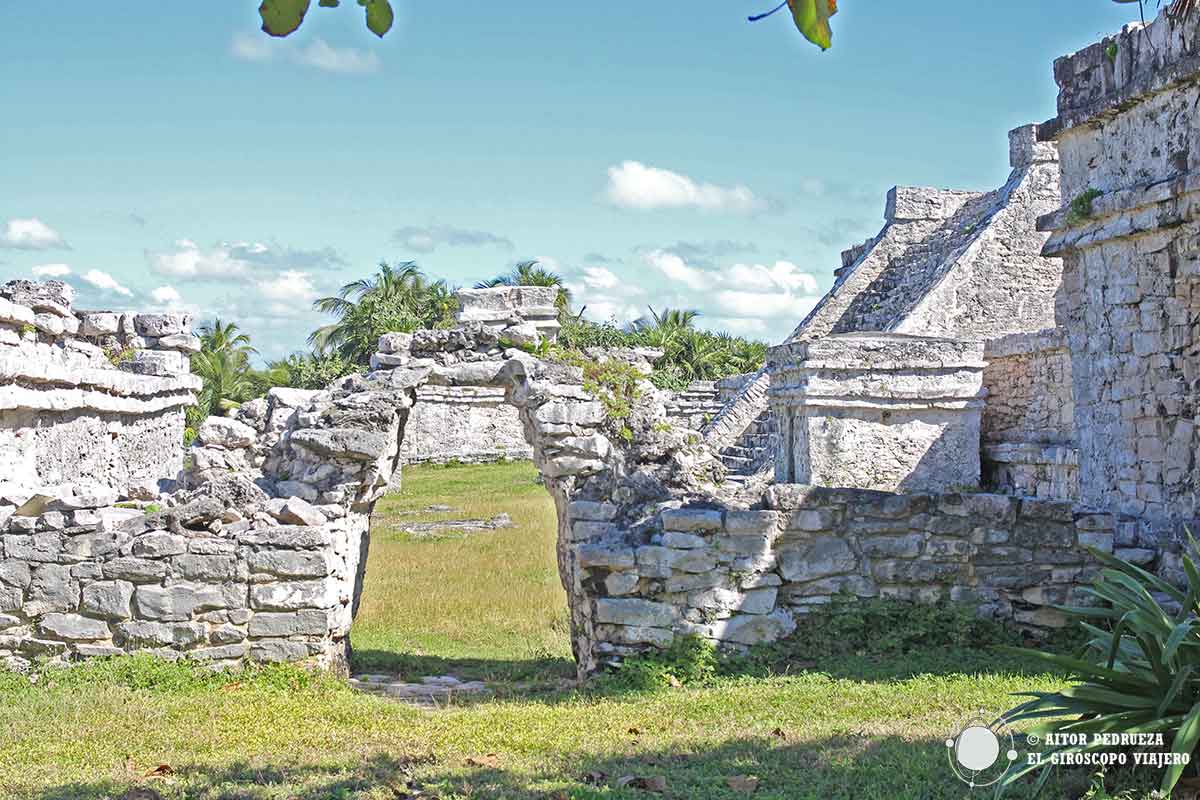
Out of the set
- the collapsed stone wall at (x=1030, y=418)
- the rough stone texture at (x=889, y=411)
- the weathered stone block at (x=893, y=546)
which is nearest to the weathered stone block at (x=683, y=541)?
the weathered stone block at (x=893, y=546)

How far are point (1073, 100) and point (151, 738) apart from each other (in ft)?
23.9

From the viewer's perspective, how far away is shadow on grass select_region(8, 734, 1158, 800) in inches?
181

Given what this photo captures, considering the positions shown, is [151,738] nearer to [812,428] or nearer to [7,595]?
[7,595]

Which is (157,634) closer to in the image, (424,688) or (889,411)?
(424,688)

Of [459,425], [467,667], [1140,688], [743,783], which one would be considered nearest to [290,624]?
[467,667]

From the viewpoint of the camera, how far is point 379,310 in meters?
35.8

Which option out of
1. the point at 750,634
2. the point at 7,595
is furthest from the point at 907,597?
the point at 7,595

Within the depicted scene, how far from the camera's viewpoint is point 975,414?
44.6 feet

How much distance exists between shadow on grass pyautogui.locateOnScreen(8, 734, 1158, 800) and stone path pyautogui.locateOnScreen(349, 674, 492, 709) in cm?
186

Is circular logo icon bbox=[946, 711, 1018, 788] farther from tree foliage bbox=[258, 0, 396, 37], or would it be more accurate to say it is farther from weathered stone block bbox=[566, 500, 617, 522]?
tree foliage bbox=[258, 0, 396, 37]

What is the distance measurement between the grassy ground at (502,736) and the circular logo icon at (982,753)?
7cm

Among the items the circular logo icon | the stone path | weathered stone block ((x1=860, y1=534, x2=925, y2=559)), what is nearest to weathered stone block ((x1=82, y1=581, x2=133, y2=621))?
the stone path

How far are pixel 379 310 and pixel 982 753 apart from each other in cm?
3250

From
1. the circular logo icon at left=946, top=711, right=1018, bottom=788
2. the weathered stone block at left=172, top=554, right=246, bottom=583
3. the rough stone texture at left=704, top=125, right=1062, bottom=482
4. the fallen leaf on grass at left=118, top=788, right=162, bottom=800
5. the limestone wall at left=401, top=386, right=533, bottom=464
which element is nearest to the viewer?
the circular logo icon at left=946, top=711, right=1018, bottom=788
